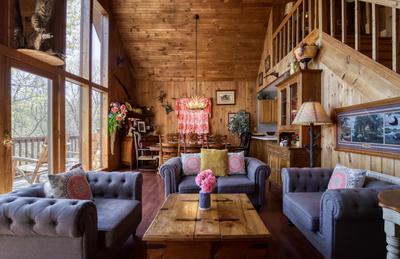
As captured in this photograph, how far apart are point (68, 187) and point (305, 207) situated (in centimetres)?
214

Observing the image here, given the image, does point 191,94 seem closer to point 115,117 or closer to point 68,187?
point 115,117

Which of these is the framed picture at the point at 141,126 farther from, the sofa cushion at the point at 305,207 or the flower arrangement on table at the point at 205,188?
the flower arrangement on table at the point at 205,188

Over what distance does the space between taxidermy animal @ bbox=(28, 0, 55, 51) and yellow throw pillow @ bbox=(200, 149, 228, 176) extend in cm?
265

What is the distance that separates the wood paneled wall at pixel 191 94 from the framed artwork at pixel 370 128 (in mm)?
4789

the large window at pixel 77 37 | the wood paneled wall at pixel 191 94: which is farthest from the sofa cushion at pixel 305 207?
the wood paneled wall at pixel 191 94

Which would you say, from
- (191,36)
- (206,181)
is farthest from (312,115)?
(191,36)

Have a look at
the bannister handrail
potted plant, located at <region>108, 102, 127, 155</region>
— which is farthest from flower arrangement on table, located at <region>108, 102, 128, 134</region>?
the bannister handrail

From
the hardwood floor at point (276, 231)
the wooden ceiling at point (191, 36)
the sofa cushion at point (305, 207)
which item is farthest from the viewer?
the wooden ceiling at point (191, 36)

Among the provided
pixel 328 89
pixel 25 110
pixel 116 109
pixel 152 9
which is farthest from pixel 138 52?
pixel 328 89

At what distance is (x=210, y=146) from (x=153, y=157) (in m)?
1.65

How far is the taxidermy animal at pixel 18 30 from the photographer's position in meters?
2.96

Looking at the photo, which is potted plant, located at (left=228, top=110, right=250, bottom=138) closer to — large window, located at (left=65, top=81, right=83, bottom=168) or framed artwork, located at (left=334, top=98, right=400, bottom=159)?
framed artwork, located at (left=334, top=98, right=400, bottom=159)

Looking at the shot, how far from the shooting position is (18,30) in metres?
3.00

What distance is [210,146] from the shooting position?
5312mm
